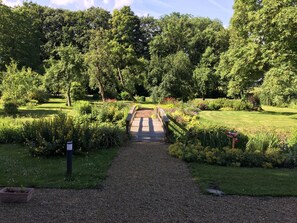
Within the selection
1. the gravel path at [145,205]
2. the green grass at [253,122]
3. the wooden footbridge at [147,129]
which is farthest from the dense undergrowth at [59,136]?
the green grass at [253,122]

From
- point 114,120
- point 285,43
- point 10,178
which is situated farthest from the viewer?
point 285,43

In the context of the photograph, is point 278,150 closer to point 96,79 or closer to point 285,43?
point 285,43

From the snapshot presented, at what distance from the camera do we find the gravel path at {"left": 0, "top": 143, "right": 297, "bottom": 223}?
15.0ft

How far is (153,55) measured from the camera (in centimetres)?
3269

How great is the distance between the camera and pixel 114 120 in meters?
14.1

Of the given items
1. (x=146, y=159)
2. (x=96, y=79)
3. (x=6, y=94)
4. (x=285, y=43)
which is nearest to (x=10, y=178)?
(x=146, y=159)

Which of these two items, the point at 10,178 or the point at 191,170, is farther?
the point at 191,170

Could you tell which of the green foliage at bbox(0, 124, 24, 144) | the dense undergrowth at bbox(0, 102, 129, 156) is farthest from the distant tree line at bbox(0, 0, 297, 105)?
the dense undergrowth at bbox(0, 102, 129, 156)

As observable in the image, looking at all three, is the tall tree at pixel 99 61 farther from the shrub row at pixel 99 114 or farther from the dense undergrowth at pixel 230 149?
the dense undergrowth at pixel 230 149

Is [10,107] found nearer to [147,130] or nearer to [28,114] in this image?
[28,114]

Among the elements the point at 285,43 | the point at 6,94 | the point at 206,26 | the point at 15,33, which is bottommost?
the point at 6,94

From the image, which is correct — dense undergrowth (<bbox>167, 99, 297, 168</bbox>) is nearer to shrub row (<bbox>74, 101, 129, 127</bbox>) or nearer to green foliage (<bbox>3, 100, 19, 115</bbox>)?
shrub row (<bbox>74, 101, 129, 127</bbox>)

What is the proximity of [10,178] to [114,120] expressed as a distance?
7995mm

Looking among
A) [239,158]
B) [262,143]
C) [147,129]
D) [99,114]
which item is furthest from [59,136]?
[262,143]
